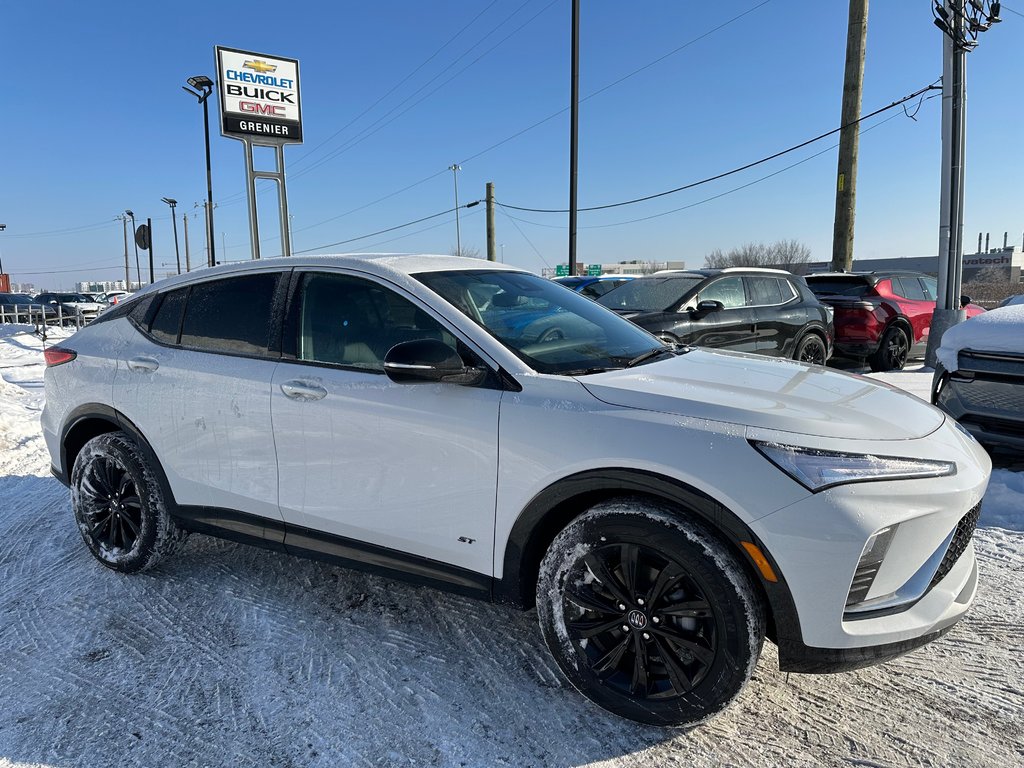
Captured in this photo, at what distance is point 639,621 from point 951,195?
1031 centimetres

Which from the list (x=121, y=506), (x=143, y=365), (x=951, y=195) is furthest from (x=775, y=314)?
(x=121, y=506)

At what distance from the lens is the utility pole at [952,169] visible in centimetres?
925

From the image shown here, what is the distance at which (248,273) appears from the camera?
10.9 feet

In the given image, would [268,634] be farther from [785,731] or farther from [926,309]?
Result: [926,309]

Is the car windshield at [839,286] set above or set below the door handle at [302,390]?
above

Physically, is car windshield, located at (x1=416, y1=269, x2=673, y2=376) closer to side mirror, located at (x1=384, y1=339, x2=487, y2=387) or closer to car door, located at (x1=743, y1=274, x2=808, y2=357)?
side mirror, located at (x1=384, y1=339, x2=487, y2=387)

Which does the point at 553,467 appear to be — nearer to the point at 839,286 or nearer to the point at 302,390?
the point at 302,390

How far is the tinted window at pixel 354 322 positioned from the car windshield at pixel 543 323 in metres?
0.16

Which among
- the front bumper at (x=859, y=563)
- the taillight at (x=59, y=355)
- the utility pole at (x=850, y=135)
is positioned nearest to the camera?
the front bumper at (x=859, y=563)

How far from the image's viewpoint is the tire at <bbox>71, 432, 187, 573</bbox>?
137 inches

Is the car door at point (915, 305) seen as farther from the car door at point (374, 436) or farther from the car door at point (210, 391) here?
the car door at point (210, 391)

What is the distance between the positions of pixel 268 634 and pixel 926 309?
1097cm

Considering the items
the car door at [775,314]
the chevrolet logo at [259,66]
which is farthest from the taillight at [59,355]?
the chevrolet logo at [259,66]

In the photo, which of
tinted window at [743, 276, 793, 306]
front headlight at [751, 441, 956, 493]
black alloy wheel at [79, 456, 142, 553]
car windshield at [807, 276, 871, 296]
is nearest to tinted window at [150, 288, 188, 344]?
black alloy wheel at [79, 456, 142, 553]
